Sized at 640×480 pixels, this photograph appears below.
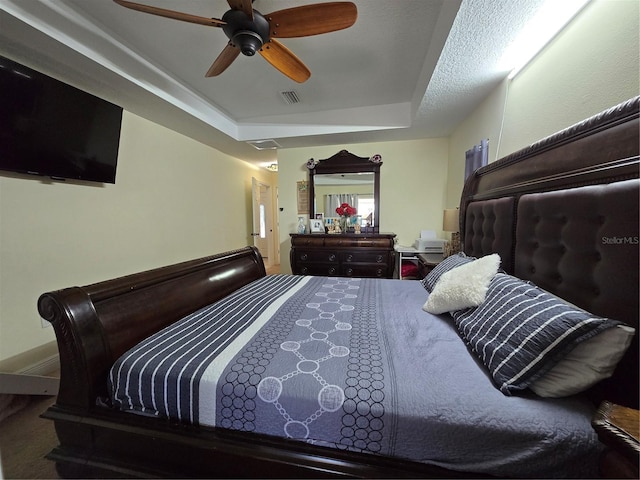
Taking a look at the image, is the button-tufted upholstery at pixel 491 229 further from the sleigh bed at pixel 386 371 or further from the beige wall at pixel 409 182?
the beige wall at pixel 409 182

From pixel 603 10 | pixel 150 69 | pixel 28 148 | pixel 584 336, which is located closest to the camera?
pixel 584 336

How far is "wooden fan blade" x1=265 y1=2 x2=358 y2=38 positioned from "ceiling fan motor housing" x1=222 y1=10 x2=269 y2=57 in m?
0.05

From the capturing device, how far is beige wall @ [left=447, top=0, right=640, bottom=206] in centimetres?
104

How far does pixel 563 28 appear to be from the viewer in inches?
54.8

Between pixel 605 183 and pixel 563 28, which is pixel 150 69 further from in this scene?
pixel 605 183

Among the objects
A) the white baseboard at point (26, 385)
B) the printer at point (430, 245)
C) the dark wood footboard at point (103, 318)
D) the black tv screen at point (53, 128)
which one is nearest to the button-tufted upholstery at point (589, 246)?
the dark wood footboard at point (103, 318)

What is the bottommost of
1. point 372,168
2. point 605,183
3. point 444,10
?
point 605,183

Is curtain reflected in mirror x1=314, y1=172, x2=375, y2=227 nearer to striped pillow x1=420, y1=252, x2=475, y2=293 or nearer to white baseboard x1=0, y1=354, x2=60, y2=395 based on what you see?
striped pillow x1=420, y1=252, x2=475, y2=293

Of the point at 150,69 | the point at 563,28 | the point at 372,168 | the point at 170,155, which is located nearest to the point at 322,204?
the point at 372,168

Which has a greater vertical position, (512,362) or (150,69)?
(150,69)

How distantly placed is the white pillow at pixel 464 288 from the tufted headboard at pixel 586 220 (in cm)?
21

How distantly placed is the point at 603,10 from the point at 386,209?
2.77 m

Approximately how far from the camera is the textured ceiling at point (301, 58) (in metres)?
1.59

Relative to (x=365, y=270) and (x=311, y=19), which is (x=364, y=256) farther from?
(x=311, y=19)
